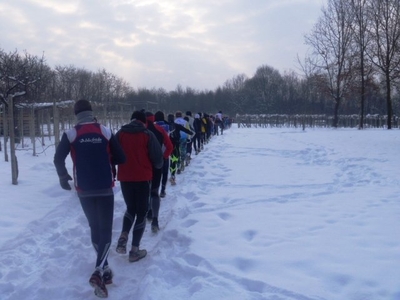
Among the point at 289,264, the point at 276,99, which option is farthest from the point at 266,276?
the point at 276,99

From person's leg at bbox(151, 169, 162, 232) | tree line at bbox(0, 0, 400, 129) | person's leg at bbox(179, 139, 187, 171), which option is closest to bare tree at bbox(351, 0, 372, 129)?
tree line at bbox(0, 0, 400, 129)

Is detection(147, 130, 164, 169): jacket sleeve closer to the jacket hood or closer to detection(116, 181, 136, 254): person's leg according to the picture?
the jacket hood

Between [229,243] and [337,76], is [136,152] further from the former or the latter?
[337,76]

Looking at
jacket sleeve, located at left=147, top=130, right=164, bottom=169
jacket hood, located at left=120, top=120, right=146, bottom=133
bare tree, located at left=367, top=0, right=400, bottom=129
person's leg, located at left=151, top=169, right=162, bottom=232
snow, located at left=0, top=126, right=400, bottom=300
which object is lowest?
snow, located at left=0, top=126, right=400, bottom=300

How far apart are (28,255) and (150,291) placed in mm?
2208

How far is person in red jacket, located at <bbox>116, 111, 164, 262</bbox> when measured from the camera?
5684mm

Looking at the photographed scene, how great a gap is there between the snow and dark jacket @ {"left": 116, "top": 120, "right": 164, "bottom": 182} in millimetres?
1088

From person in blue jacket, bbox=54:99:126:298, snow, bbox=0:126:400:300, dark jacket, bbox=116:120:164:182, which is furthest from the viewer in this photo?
dark jacket, bbox=116:120:164:182

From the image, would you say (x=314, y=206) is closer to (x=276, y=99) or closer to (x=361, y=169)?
(x=361, y=169)

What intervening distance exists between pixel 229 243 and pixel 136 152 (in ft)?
5.85

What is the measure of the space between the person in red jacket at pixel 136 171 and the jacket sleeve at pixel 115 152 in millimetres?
691

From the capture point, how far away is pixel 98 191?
4758 millimetres

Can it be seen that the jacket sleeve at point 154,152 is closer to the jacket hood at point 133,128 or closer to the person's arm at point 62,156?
the jacket hood at point 133,128

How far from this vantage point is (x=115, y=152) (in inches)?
193
